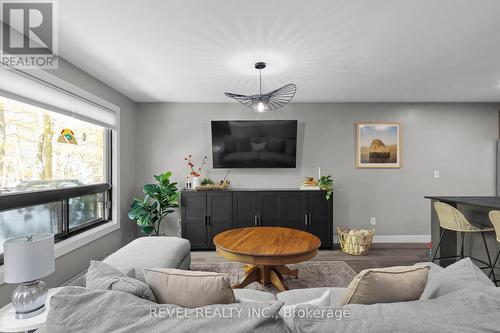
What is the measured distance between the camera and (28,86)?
2.11 meters

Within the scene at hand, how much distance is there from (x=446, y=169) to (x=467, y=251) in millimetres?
1995

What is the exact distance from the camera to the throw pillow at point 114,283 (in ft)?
3.49

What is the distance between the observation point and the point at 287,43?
2.24m

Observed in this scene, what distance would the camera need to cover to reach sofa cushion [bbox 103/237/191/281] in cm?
215

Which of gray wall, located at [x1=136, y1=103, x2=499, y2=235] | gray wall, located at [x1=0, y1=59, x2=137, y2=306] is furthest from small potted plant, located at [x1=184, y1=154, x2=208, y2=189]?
gray wall, located at [x1=0, y1=59, x2=137, y2=306]

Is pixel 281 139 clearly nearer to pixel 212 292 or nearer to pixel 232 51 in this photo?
pixel 232 51

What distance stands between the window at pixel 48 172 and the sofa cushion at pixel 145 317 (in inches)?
63.1

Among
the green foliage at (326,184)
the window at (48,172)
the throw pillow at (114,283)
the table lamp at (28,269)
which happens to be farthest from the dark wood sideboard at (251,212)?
the throw pillow at (114,283)

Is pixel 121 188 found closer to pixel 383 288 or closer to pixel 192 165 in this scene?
pixel 192 165

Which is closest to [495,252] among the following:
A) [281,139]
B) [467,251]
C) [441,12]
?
[467,251]

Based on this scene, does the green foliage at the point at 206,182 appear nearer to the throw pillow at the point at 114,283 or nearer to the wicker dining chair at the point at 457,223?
the throw pillow at the point at 114,283

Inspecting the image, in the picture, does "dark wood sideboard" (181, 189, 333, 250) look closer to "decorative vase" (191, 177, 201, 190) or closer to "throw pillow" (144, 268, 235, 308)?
"decorative vase" (191, 177, 201, 190)

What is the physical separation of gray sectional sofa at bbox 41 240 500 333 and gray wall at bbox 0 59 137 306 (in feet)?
5.32

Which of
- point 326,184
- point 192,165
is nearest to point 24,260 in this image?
point 192,165
